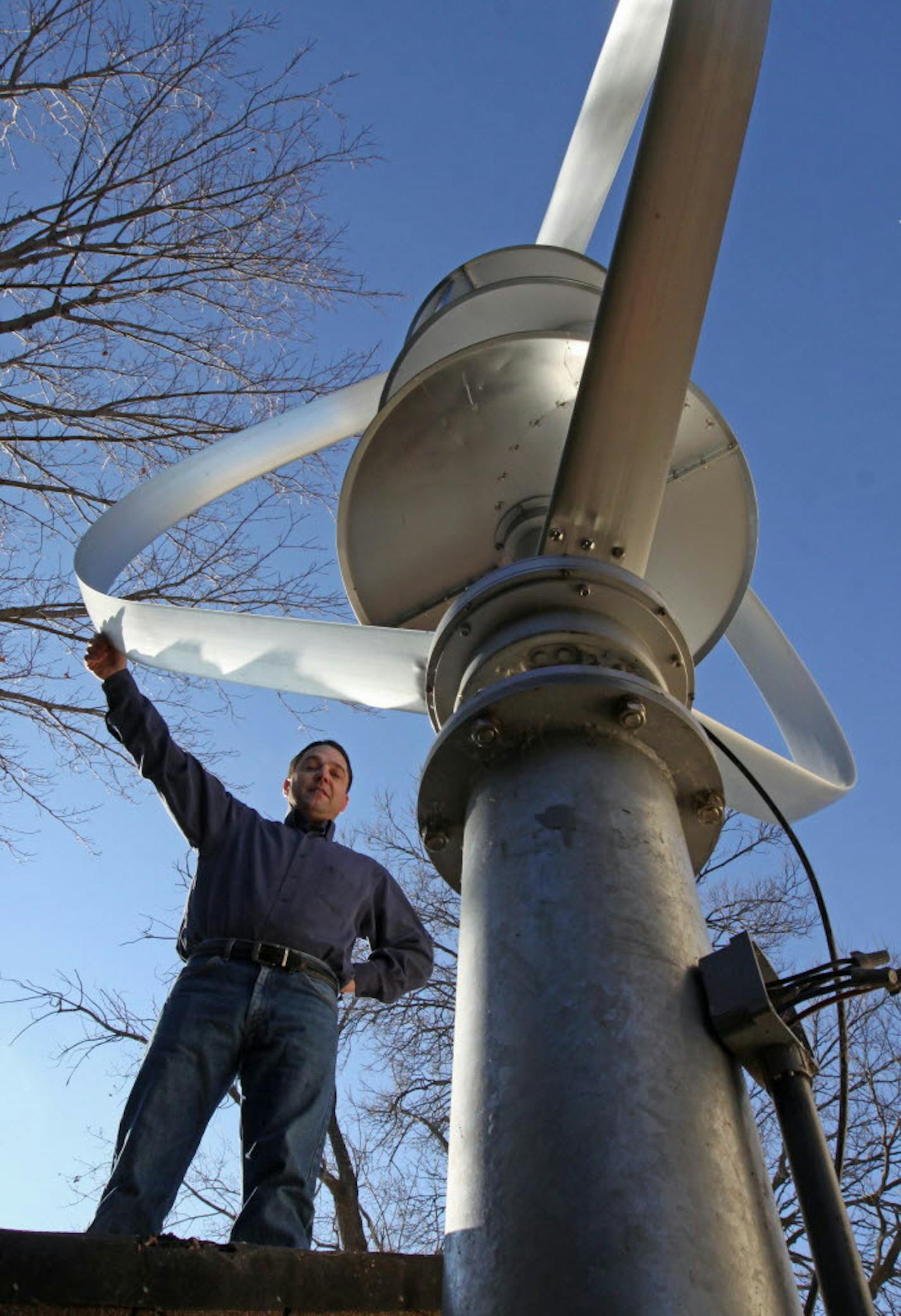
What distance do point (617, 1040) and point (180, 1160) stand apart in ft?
5.94

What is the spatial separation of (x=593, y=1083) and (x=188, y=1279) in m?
0.86

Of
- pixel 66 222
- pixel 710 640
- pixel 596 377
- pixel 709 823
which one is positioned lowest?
pixel 709 823

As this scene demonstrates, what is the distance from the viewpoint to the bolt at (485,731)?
7.43 feet

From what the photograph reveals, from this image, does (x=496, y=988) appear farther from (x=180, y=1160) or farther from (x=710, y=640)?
(x=710, y=640)

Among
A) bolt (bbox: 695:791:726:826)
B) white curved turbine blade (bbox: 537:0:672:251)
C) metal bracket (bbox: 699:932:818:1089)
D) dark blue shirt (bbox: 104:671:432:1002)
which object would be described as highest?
white curved turbine blade (bbox: 537:0:672:251)

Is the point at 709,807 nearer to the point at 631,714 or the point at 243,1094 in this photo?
the point at 631,714

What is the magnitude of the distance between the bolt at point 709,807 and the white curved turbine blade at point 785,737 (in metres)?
0.88

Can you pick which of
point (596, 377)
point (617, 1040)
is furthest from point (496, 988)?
point (596, 377)

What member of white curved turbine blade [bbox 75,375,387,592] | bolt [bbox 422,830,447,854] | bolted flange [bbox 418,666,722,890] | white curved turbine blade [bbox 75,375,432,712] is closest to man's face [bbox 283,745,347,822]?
white curved turbine blade [bbox 75,375,432,712]

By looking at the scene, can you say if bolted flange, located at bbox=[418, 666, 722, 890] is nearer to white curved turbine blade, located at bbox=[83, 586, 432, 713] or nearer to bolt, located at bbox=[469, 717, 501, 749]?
bolt, located at bbox=[469, 717, 501, 749]

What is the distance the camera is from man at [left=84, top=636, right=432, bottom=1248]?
3.02 m

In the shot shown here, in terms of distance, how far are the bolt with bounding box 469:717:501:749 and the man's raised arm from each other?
1.75m

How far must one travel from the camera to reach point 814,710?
434cm

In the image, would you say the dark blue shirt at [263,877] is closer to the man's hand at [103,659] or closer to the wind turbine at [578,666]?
the man's hand at [103,659]
